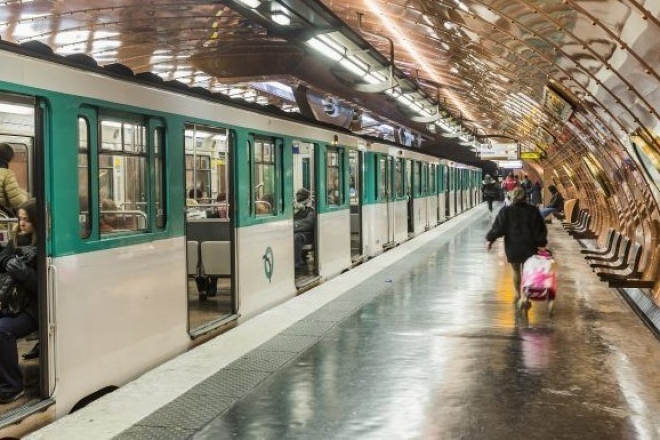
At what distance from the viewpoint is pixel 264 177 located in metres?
8.59

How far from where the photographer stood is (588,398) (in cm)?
509

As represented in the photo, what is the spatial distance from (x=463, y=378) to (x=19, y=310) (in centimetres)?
321

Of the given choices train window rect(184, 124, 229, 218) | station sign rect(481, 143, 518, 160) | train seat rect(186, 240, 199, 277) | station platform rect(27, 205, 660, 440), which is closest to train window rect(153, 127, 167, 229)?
station platform rect(27, 205, 660, 440)

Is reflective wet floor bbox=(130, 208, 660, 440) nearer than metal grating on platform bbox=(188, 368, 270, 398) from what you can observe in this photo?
Yes

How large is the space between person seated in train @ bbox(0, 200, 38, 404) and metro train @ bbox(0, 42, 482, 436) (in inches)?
5.6

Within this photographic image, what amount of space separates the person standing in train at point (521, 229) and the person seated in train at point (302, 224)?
3.33 metres

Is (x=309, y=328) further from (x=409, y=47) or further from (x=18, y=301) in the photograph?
(x=409, y=47)

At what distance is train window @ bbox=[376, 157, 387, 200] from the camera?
50.0ft

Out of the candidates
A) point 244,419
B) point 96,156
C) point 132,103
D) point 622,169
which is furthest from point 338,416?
point 622,169

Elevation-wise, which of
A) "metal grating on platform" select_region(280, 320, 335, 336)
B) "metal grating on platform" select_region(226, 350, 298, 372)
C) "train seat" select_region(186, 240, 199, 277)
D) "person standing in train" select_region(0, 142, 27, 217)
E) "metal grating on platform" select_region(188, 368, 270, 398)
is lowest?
"metal grating on platform" select_region(188, 368, 270, 398)

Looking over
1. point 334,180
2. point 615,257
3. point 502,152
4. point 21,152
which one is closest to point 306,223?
point 334,180

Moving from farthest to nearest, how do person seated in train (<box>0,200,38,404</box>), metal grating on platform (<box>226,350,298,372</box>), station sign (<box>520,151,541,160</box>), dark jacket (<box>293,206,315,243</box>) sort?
station sign (<box>520,151,541,160</box>)
dark jacket (<box>293,206,315,243</box>)
metal grating on platform (<box>226,350,298,372</box>)
person seated in train (<box>0,200,38,404</box>)

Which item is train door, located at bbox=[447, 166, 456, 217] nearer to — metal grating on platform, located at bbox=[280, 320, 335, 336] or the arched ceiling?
the arched ceiling

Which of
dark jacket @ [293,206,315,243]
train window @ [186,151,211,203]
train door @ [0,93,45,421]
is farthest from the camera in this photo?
train window @ [186,151,211,203]
